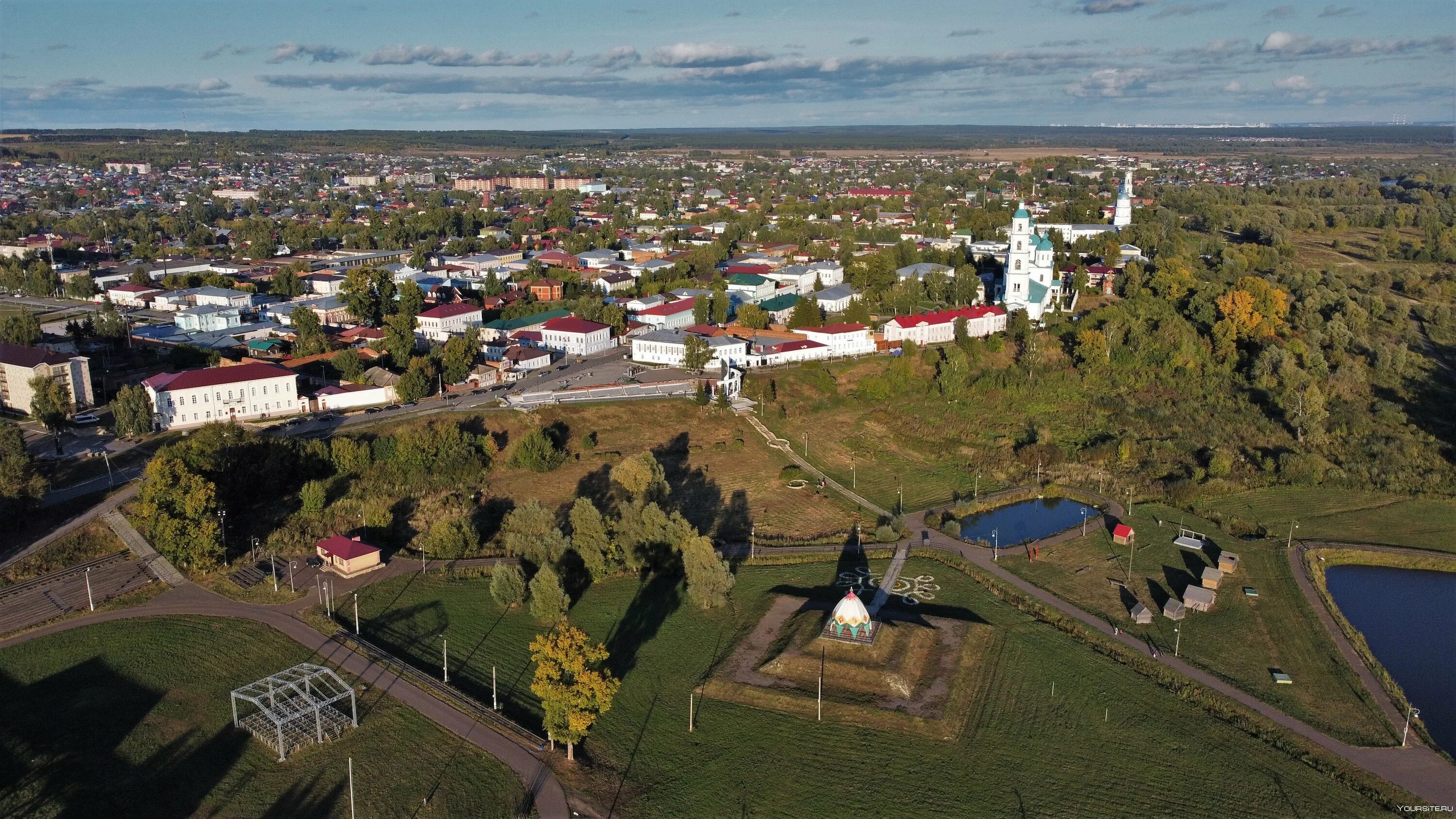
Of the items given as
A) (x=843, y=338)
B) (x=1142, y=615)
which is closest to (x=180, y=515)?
(x=1142, y=615)

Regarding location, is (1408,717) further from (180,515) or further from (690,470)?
(180,515)

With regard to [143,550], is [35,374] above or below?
above

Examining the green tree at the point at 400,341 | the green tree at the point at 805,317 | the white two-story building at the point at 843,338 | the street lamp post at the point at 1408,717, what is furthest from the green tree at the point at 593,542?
the green tree at the point at 805,317

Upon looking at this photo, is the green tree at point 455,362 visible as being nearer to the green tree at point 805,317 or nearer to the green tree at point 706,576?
the green tree at point 805,317

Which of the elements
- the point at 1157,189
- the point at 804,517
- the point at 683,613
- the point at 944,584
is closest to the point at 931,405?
the point at 804,517

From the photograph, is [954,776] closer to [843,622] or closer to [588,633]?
[843,622]

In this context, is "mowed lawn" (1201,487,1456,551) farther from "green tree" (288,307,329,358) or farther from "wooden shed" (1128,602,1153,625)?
"green tree" (288,307,329,358)

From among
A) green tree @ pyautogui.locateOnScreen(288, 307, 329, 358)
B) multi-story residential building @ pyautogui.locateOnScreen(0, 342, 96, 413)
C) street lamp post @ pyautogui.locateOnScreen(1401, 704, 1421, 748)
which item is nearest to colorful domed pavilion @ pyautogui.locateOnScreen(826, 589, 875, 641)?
street lamp post @ pyautogui.locateOnScreen(1401, 704, 1421, 748)
